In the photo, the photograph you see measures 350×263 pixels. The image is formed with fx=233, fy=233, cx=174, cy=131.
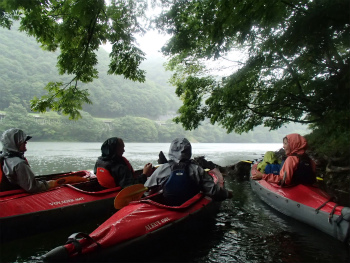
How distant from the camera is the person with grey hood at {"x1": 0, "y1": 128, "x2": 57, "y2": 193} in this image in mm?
4242

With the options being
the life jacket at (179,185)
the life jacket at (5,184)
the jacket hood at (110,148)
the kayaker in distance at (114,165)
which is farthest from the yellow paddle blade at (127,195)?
the life jacket at (5,184)

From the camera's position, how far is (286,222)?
525 centimetres

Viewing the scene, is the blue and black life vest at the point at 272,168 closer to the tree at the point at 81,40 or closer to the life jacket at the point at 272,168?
the life jacket at the point at 272,168

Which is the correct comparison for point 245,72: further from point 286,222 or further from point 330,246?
point 330,246

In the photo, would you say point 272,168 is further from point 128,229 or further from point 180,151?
point 128,229

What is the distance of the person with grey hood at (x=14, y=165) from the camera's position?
424cm

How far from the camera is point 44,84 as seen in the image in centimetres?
4566

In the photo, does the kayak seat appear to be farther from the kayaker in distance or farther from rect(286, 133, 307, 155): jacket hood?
rect(286, 133, 307, 155): jacket hood

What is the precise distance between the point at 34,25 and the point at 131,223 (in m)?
3.91

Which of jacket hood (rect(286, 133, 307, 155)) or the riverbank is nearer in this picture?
jacket hood (rect(286, 133, 307, 155))

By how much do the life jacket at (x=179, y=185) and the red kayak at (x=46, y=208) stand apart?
195cm

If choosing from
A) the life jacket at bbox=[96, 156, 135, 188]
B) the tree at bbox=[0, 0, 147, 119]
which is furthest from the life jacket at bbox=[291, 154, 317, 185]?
the tree at bbox=[0, 0, 147, 119]

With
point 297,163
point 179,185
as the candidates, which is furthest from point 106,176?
point 297,163

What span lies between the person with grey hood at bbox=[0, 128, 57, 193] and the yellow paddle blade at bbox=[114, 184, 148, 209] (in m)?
1.87
